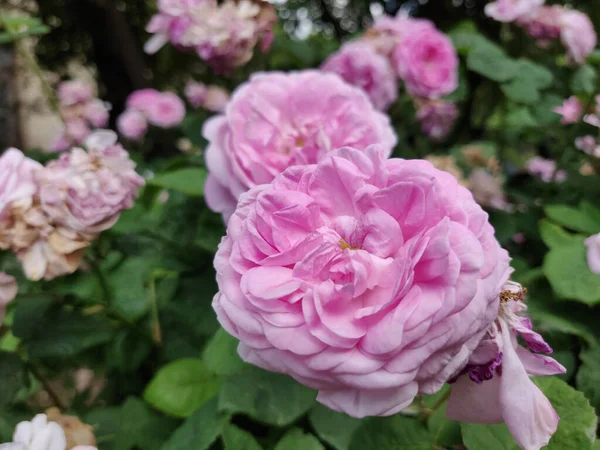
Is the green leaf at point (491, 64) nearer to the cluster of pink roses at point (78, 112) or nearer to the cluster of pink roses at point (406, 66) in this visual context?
the cluster of pink roses at point (406, 66)

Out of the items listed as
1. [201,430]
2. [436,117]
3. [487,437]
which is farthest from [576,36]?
[201,430]

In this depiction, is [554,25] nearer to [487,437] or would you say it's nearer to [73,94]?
[487,437]

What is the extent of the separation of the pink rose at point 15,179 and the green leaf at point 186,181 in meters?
0.18

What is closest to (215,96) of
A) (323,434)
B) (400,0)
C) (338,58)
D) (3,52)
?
(338,58)

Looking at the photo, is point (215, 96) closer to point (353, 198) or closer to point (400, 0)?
point (353, 198)

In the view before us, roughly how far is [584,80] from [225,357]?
2.52 feet

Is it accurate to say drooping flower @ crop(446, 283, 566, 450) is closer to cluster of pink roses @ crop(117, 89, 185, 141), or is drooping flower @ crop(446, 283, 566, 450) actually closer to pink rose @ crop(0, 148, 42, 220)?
pink rose @ crop(0, 148, 42, 220)

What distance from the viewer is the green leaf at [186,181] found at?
2.01 feet

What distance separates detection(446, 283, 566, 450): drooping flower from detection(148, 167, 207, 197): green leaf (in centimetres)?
41

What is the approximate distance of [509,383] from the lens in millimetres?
276

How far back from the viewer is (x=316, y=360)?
26cm

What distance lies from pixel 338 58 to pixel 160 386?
620 mm

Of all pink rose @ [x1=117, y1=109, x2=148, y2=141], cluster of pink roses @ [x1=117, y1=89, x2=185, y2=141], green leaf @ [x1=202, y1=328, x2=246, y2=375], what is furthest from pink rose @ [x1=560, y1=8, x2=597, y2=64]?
pink rose @ [x1=117, y1=109, x2=148, y2=141]

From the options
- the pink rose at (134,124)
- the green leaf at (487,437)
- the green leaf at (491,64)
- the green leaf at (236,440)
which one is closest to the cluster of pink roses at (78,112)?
the pink rose at (134,124)
